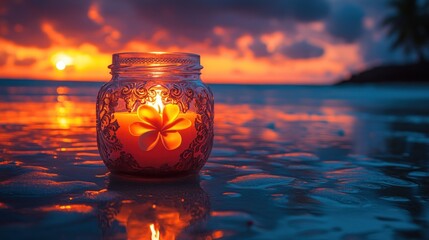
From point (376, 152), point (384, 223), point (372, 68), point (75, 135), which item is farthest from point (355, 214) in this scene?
point (372, 68)

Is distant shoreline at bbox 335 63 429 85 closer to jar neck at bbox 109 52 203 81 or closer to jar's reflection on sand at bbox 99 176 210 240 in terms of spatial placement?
jar neck at bbox 109 52 203 81

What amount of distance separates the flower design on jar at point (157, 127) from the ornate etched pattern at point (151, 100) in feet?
0.20

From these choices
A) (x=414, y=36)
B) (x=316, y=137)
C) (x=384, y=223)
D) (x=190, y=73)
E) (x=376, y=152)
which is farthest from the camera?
(x=414, y=36)

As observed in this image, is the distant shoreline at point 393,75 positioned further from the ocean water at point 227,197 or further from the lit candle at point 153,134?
the lit candle at point 153,134

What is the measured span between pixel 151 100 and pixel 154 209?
0.57 m

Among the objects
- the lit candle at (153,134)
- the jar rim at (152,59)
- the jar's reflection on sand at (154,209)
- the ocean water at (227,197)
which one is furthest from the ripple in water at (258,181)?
the jar rim at (152,59)

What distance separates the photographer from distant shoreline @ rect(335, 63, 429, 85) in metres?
27.5

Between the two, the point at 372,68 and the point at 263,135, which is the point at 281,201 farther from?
the point at 372,68

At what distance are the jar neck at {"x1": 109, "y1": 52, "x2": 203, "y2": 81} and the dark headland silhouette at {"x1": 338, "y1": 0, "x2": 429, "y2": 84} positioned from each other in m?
28.5

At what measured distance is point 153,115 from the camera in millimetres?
1945

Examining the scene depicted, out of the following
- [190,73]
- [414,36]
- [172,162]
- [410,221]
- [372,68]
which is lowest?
[410,221]

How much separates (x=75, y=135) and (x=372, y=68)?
29.8 meters

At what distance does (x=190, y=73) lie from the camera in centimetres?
210

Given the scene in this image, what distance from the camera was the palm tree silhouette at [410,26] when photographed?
29734mm
